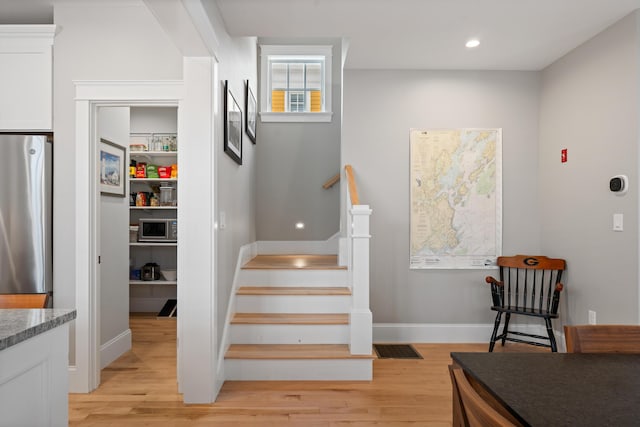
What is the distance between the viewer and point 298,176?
16.4 feet

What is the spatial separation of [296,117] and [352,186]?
6.46 ft

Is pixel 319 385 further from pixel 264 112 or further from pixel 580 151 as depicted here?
pixel 264 112

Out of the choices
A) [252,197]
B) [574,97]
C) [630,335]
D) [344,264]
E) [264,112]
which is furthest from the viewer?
[264,112]

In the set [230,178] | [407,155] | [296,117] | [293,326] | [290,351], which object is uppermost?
[296,117]

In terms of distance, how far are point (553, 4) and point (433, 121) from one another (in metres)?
1.37

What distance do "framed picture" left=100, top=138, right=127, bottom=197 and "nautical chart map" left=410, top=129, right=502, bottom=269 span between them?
2605 mm

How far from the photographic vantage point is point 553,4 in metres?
2.60

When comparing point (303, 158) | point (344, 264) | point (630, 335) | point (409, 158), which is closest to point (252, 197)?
point (303, 158)

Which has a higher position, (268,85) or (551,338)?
(268,85)

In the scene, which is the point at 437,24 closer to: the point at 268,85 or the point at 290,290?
the point at 290,290

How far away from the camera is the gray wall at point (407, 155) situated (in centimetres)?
380

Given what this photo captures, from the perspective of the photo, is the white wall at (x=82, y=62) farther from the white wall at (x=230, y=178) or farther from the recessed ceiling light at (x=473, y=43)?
the recessed ceiling light at (x=473, y=43)

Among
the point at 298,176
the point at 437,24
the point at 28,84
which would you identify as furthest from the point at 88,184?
the point at 437,24

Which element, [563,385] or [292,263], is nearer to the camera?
[563,385]
